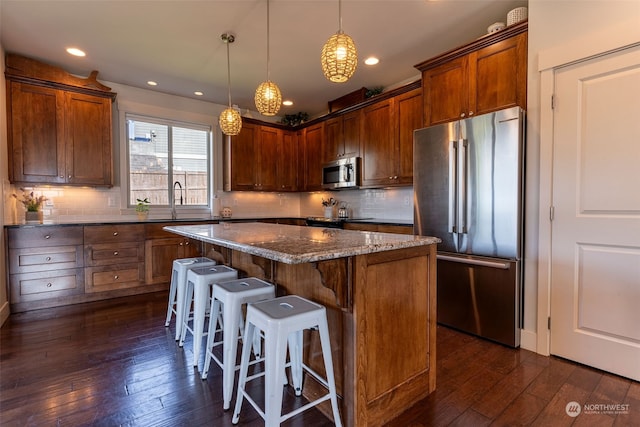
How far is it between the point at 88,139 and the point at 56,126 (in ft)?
1.05

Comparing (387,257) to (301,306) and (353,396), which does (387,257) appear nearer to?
(301,306)

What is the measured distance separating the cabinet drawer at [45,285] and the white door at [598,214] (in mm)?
4710

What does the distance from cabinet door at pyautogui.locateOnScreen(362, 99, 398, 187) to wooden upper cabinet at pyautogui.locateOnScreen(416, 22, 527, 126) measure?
30.9 inches

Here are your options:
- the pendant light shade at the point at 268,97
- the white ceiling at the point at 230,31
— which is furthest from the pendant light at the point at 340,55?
the white ceiling at the point at 230,31

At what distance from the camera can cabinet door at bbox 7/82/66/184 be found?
3355 millimetres

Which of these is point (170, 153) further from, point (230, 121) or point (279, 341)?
point (279, 341)

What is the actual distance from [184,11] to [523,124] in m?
2.94

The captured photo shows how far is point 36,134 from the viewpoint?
3.48 meters

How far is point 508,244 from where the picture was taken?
7.86 ft

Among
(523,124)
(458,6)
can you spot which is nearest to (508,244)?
(523,124)

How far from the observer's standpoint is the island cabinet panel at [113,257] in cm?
358

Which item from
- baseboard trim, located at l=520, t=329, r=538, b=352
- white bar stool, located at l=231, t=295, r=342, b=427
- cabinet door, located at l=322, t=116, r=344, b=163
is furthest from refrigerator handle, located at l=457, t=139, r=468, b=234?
cabinet door, located at l=322, t=116, r=344, b=163

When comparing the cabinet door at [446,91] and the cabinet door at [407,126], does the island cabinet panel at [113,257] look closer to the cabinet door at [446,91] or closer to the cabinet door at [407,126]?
the cabinet door at [407,126]

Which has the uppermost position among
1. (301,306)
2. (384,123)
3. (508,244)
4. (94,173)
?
(384,123)
